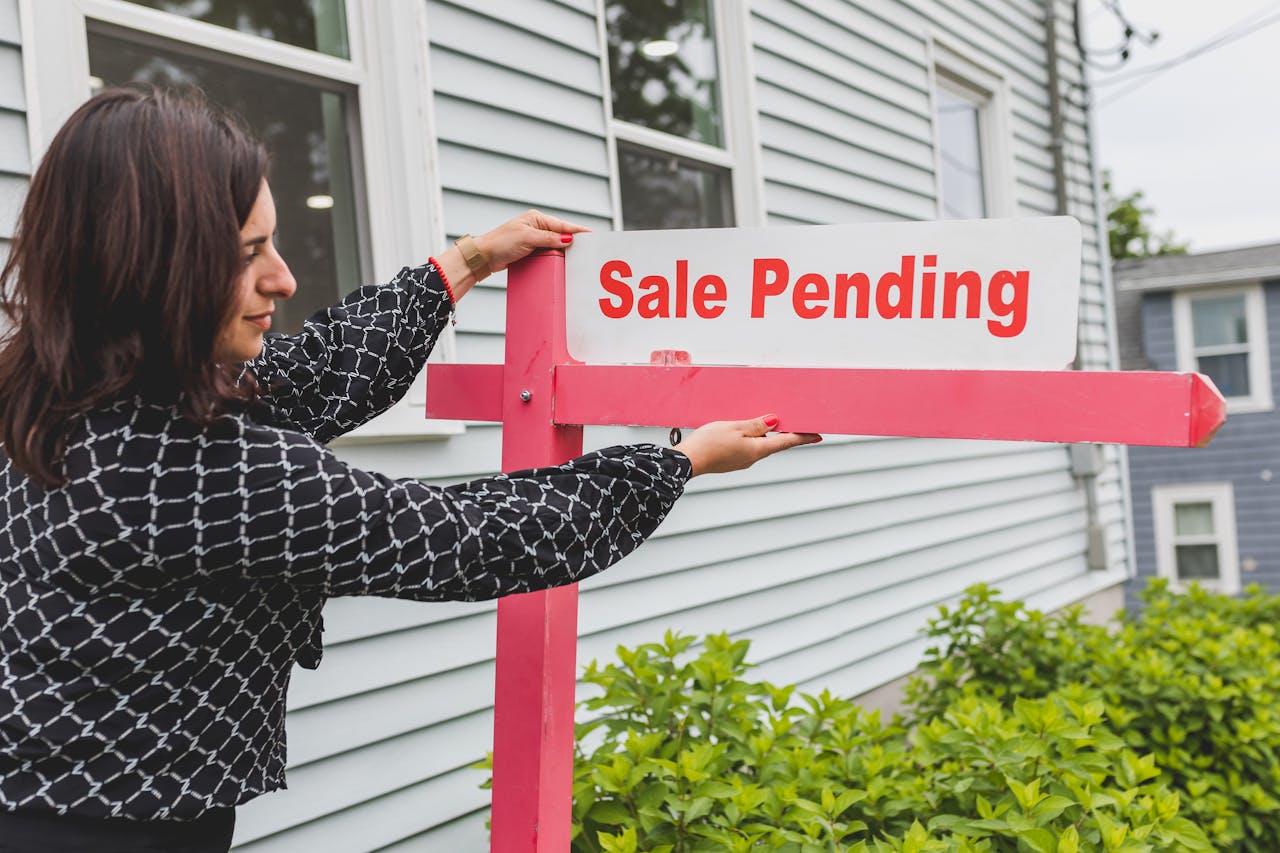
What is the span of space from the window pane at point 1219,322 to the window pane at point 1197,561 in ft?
9.40

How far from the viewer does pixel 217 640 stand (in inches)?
47.6

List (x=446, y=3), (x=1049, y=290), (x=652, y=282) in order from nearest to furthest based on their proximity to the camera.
→ (x=1049, y=290) < (x=652, y=282) < (x=446, y=3)

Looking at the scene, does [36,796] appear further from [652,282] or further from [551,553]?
[652,282]

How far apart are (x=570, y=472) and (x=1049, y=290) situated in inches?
25.9

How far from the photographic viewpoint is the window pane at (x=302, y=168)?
2438 millimetres

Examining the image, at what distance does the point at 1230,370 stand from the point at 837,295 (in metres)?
14.9

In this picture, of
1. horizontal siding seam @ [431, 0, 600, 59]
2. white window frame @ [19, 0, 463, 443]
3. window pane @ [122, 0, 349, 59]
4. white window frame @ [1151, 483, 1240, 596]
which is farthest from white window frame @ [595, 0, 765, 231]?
white window frame @ [1151, 483, 1240, 596]

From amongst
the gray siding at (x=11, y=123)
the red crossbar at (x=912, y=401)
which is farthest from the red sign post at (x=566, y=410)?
the gray siding at (x=11, y=123)

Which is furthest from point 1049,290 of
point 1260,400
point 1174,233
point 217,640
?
point 1174,233

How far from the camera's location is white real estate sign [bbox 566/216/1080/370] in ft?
4.29

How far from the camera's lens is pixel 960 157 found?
20.4 feet

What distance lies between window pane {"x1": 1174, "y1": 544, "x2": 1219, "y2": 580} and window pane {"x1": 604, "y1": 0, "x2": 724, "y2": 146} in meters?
12.9

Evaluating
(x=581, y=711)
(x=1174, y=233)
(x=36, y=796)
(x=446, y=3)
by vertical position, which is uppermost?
(x=1174, y=233)

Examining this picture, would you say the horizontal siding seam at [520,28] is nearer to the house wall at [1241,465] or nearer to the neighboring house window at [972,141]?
the neighboring house window at [972,141]
